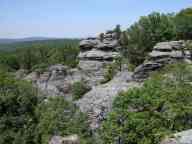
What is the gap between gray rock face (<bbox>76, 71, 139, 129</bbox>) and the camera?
34166mm

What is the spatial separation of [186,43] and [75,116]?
27495mm

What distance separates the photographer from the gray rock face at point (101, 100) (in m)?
34.2

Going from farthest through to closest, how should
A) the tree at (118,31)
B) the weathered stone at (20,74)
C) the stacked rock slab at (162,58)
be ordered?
the weathered stone at (20,74)
the tree at (118,31)
the stacked rock slab at (162,58)

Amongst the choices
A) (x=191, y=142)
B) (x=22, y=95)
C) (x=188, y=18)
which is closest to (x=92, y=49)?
(x=188, y=18)

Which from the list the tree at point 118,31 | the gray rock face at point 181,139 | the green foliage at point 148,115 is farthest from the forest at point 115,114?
the tree at point 118,31

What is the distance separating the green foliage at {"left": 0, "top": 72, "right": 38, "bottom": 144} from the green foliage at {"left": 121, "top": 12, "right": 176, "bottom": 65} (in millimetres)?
26876

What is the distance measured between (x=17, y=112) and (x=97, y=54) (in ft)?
118

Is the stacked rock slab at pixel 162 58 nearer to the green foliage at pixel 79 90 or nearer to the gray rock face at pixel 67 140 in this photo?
the green foliage at pixel 79 90

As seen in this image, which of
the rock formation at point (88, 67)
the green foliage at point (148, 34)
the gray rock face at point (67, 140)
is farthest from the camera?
the rock formation at point (88, 67)

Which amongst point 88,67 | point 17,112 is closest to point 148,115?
point 17,112

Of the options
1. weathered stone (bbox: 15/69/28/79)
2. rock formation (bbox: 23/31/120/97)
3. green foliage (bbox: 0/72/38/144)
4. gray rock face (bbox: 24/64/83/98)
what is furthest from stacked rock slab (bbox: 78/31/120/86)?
green foliage (bbox: 0/72/38/144)

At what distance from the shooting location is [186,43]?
4991cm

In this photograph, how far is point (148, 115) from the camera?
2248 cm

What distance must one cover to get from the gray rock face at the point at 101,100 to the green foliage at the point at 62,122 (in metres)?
2.58
